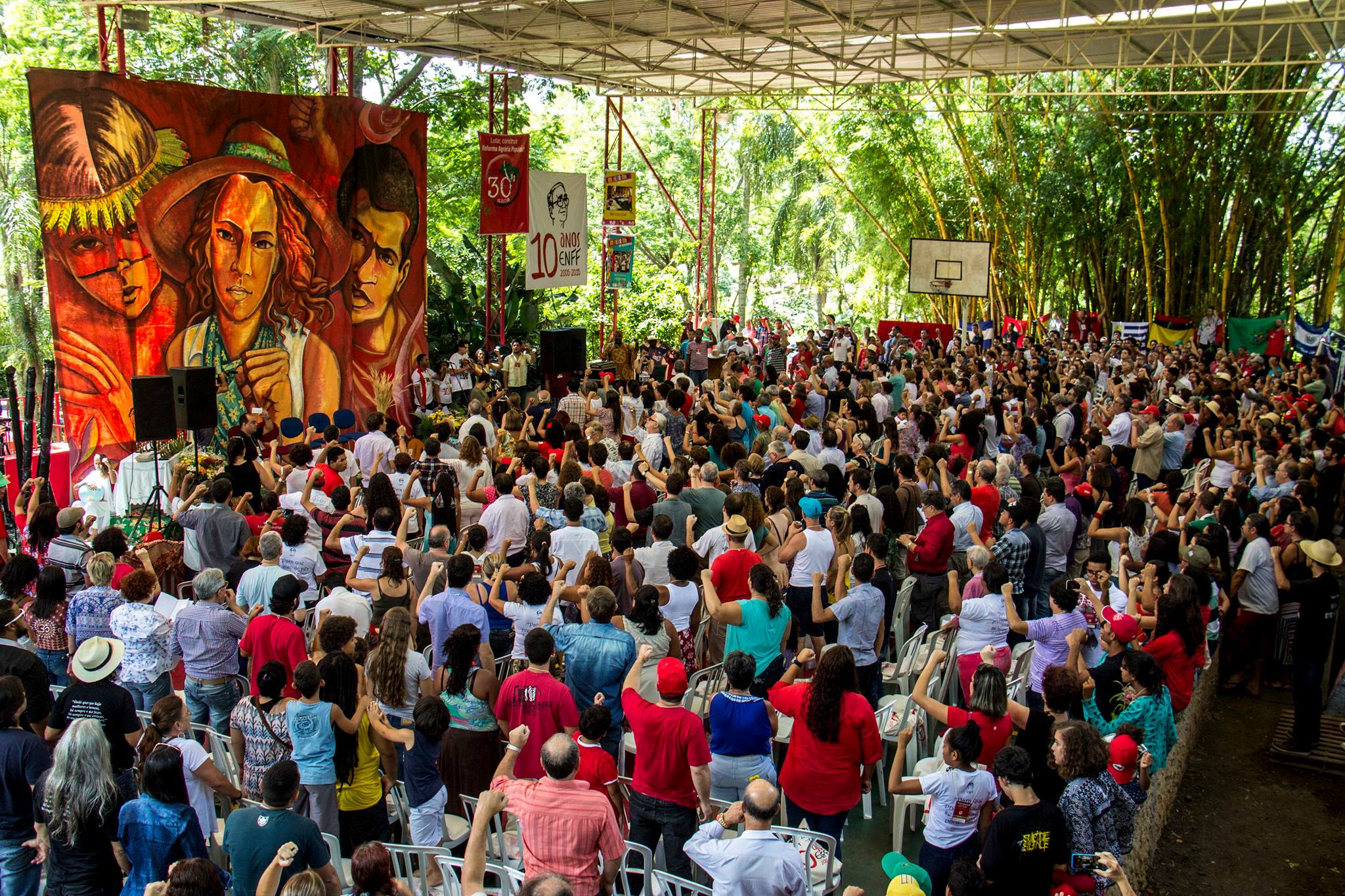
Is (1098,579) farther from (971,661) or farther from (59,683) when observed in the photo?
(59,683)

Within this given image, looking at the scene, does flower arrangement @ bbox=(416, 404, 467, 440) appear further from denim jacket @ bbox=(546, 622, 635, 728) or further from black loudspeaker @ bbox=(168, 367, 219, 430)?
denim jacket @ bbox=(546, 622, 635, 728)

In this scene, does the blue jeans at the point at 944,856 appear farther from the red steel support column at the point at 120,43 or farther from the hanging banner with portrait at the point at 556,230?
the hanging banner with portrait at the point at 556,230

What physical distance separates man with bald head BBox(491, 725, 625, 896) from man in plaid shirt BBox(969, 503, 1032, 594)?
3744 millimetres

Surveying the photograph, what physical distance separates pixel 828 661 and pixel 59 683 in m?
3.97

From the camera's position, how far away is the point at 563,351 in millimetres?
16266

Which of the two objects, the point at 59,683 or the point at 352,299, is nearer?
the point at 59,683

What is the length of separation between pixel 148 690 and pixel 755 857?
10.5 feet

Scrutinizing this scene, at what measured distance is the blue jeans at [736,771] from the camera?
438cm

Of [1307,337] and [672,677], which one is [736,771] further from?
[1307,337]

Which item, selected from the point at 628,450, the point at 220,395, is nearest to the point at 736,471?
the point at 628,450

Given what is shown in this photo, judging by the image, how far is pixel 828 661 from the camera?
4.22 m

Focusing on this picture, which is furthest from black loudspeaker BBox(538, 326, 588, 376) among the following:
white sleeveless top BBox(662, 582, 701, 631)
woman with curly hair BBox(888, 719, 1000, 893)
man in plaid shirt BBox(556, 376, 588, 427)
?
woman with curly hair BBox(888, 719, 1000, 893)

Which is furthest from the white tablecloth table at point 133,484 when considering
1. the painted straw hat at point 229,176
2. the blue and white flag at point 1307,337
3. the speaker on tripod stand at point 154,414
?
the blue and white flag at point 1307,337

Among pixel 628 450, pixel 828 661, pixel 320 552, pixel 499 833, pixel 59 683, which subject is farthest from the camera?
pixel 628 450
